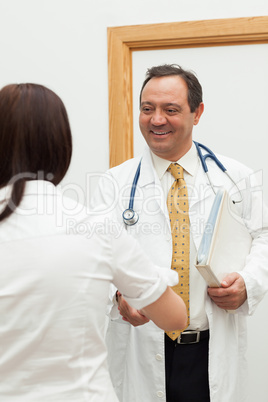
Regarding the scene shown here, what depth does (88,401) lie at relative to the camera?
3.27 feet

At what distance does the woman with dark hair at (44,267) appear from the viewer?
0.96 m

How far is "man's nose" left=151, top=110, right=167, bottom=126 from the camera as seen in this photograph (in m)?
1.81

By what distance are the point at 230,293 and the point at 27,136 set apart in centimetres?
93

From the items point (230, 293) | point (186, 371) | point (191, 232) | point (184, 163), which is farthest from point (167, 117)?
point (186, 371)

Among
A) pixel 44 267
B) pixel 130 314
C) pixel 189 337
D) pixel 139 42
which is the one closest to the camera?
pixel 44 267

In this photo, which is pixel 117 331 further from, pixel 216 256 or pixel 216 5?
pixel 216 5

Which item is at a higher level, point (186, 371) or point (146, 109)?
point (146, 109)

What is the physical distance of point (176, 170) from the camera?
185 cm

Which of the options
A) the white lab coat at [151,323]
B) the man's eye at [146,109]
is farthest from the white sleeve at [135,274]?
the man's eye at [146,109]

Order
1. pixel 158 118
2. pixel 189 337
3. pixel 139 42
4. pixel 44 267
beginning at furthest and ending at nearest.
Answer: pixel 139 42
pixel 158 118
pixel 189 337
pixel 44 267

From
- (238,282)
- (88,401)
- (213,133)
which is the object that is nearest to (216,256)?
(238,282)

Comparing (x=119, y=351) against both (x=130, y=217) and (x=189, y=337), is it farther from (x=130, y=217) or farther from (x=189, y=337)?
(x=130, y=217)

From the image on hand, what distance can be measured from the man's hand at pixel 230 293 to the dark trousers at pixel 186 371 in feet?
0.59

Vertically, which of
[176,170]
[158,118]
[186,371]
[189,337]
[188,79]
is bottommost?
[186,371]
